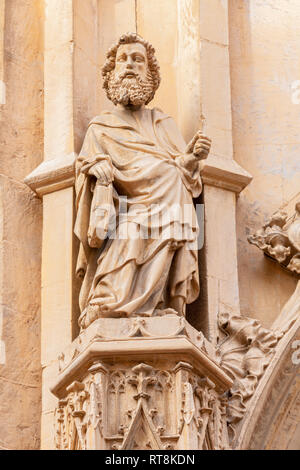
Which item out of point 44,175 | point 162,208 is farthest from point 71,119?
point 162,208

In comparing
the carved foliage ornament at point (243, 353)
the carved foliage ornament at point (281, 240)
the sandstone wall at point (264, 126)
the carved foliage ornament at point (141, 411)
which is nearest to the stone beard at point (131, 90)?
the sandstone wall at point (264, 126)

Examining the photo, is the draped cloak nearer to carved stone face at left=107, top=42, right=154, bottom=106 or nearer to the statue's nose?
carved stone face at left=107, top=42, right=154, bottom=106

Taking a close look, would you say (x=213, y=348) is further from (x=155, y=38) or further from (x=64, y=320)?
(x=155, y=38)

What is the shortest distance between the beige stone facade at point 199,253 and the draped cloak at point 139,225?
176mm

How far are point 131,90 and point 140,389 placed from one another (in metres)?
1.75

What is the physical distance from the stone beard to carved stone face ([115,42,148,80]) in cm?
2

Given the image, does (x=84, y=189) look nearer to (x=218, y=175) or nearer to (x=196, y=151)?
(x=196, y=151)

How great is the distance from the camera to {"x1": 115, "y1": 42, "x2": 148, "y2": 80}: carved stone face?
33.2 ft

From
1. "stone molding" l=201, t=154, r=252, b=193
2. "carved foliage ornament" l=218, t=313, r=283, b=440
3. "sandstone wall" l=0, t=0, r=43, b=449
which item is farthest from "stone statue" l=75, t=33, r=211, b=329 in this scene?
"sandstone wall" l=0, t=0, r=43, b=449

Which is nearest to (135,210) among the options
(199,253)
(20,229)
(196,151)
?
(196,151)

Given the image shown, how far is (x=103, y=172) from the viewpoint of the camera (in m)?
9.64

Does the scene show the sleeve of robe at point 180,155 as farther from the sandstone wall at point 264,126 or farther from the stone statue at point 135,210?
the sandstone wall at point 264,126

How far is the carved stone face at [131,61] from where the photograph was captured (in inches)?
398

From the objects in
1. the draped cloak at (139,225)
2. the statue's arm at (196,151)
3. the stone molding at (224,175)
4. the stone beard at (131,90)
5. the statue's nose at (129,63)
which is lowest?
the draped cloak at (139,225)
